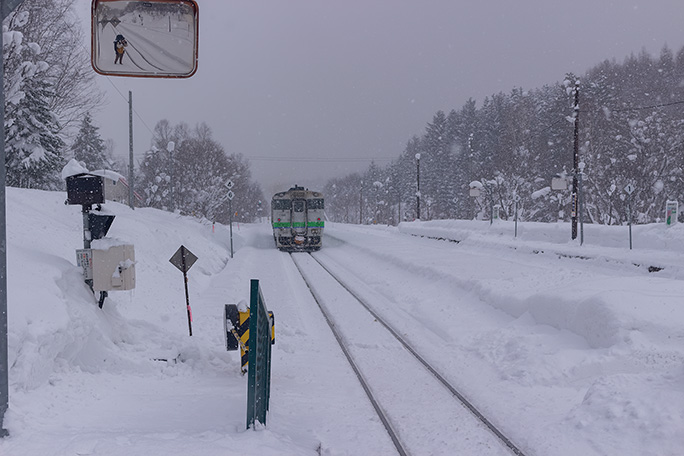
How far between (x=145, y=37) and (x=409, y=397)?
525 cm

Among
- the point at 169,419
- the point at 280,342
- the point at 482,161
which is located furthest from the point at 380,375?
the point at 482,161

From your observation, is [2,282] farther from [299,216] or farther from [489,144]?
[489,144]

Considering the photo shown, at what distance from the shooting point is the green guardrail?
4.79 m

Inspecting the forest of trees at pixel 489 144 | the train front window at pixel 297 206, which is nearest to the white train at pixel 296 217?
the train front window at pixel 297 206

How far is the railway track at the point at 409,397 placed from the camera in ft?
17.0

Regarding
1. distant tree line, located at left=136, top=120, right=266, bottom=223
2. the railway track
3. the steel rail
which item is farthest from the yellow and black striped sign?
distant tree line, located at left=136, top=120, right=266, bottom=223

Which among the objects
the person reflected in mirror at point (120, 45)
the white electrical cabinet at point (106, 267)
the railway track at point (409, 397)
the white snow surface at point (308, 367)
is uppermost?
the person reflected in mirror at point (120, 45)

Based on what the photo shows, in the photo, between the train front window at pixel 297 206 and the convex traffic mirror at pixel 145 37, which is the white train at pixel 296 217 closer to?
the train front window at pixel 297 206

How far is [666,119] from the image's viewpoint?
4078 centimetres

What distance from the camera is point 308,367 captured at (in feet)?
26.3

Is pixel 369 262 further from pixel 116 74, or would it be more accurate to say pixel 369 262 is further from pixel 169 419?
pixel 116 74

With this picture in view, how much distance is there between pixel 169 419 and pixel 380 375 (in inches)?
130

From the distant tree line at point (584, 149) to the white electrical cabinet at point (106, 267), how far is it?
24.2 m

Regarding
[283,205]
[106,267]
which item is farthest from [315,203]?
[106,267]
